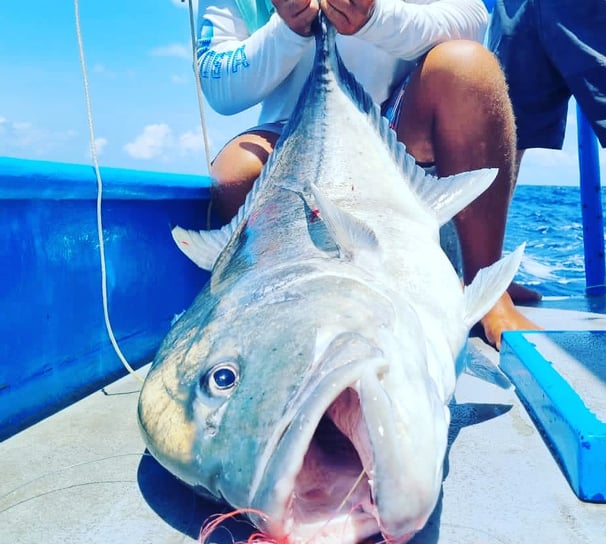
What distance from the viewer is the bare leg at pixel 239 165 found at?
90.5 inches

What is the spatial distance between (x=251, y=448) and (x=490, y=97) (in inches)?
64.6

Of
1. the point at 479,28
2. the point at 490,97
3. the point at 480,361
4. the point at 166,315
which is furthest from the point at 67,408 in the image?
the point at 479,28

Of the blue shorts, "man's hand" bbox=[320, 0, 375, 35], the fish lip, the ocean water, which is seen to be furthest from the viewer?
the ocean water

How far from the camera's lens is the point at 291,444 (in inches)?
28.7

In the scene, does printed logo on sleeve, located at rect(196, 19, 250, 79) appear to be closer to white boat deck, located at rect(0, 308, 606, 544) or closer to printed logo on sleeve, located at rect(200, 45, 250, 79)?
printed logo on sleeve, located at rect(200, 45, 250, 79)

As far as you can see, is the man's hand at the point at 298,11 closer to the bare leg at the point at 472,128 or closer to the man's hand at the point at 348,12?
the man's hand at the point at 348,12

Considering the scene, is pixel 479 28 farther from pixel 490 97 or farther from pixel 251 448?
pixel 251 448

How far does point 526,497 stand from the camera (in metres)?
1.08

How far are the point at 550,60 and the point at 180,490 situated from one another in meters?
2.69

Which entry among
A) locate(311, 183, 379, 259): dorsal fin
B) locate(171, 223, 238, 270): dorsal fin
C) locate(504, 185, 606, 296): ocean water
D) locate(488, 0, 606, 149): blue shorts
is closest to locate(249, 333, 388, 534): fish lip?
locate(311, 183, 379, 259): dorsal fin

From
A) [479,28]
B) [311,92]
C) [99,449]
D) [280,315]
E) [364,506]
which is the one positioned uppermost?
[479,28]

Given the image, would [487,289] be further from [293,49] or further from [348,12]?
[293,49]

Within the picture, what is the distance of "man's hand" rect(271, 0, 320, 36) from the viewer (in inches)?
77.4

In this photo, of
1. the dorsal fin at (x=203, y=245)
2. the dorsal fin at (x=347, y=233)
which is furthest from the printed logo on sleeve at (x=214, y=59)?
the dorsal fin at (x=347, y=233)
